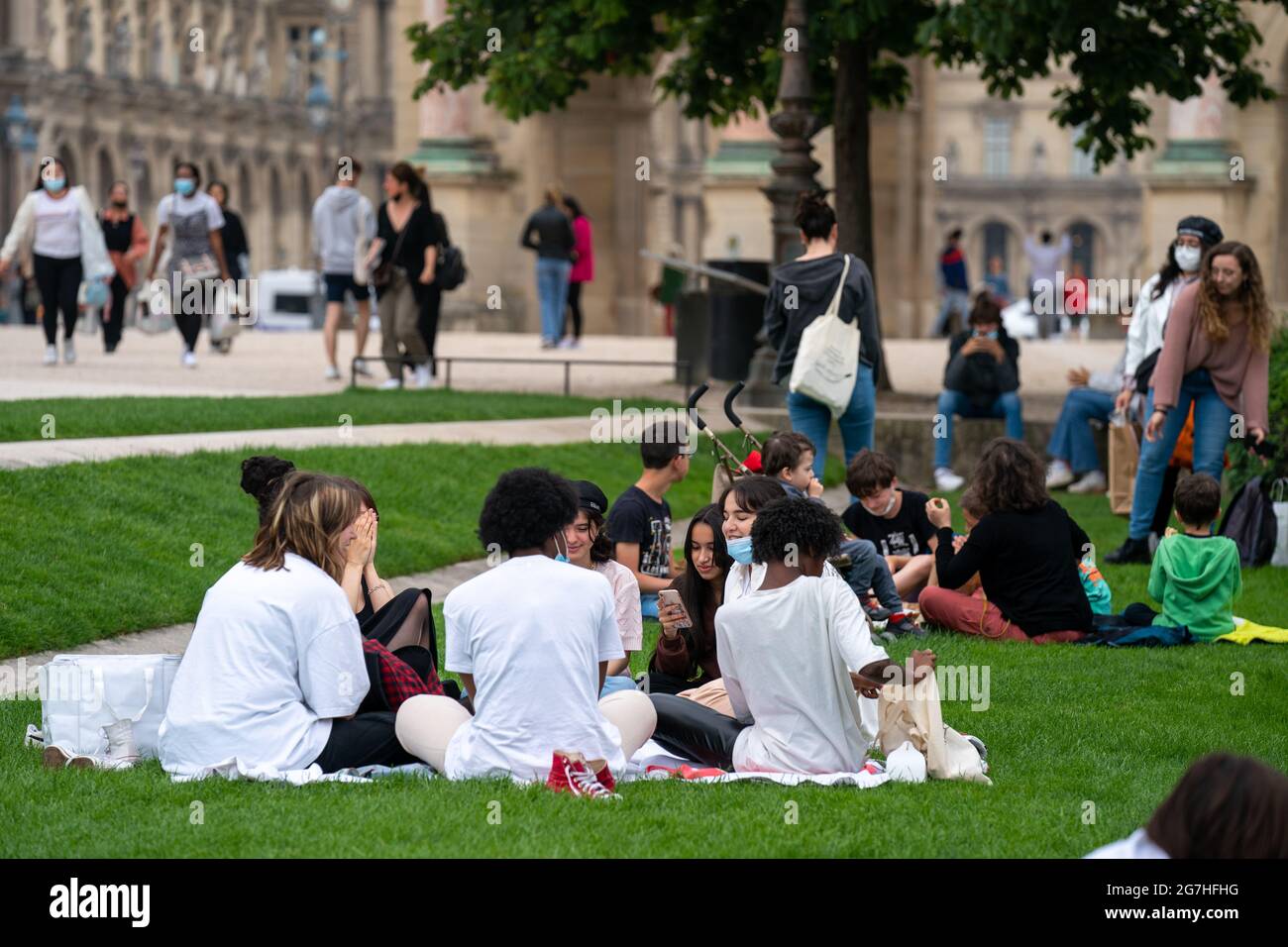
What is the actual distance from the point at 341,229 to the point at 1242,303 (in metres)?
9.91

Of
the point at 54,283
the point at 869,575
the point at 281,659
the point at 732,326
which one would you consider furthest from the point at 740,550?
the point at 732,326

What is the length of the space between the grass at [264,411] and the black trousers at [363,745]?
288 inches

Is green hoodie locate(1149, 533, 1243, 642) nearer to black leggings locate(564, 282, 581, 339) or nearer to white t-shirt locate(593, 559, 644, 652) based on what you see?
white t-shirt locate(593, 559, 644, 652)

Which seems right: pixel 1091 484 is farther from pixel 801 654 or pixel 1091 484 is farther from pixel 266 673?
pixel 266 673

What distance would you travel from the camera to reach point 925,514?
1177cm

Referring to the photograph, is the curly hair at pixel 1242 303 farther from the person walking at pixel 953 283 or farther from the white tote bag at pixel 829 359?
the person walking at pixel 953 283

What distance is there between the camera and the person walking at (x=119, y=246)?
2438 centimetres

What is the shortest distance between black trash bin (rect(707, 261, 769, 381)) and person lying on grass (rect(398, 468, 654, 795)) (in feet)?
49.1

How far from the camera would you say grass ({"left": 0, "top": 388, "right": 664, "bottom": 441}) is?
15.5 meters

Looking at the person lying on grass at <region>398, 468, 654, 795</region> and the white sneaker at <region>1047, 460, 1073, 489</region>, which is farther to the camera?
the white sneaker at <region>1047, 460, 1073, 489</region>

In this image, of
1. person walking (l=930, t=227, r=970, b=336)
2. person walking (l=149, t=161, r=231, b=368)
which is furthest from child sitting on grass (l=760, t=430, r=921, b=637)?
person walking (l=930, t=227, r=970, b=336)

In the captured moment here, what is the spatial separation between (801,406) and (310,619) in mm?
6618

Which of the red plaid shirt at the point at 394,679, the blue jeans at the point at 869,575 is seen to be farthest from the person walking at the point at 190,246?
the red plaid shirt at the point at 394,679

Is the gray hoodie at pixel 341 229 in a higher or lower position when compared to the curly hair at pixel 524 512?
higher
